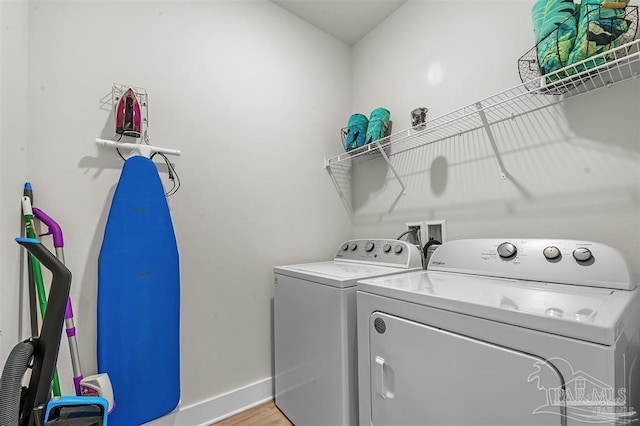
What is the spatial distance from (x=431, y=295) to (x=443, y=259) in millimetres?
602

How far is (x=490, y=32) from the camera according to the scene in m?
1.52

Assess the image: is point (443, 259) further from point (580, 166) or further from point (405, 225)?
point (580, 166)

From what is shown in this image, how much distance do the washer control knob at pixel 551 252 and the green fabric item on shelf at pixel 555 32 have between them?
0.69 metres

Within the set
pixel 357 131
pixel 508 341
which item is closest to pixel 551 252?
pixel 508 341

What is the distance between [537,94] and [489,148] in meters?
0.30

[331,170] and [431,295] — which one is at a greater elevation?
[331,170]

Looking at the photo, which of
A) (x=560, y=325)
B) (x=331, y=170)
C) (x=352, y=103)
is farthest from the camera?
(x=352, y=103)

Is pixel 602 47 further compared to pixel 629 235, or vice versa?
pixel 629 235

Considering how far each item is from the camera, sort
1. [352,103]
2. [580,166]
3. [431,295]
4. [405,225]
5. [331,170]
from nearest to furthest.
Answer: [431,295] → [580,166] → [405,225] → [331,170] → [352,103]

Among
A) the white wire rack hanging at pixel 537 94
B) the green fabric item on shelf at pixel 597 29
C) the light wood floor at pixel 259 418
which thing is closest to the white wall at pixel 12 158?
the light wood floor at pixel 259 418

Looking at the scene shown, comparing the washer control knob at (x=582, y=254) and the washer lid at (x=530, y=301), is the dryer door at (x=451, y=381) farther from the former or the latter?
the washer control knob at (x=582, y=254)

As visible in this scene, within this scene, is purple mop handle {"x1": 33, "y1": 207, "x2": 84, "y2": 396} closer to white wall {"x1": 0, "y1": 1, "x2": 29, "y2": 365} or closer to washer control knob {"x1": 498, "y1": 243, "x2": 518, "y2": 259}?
white wall {"x1": 0, "y1": 1, "x2": 29, "y2": 365}

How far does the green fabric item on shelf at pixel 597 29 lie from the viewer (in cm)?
97

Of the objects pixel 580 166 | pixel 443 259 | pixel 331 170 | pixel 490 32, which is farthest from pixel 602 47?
pixel 331 170
